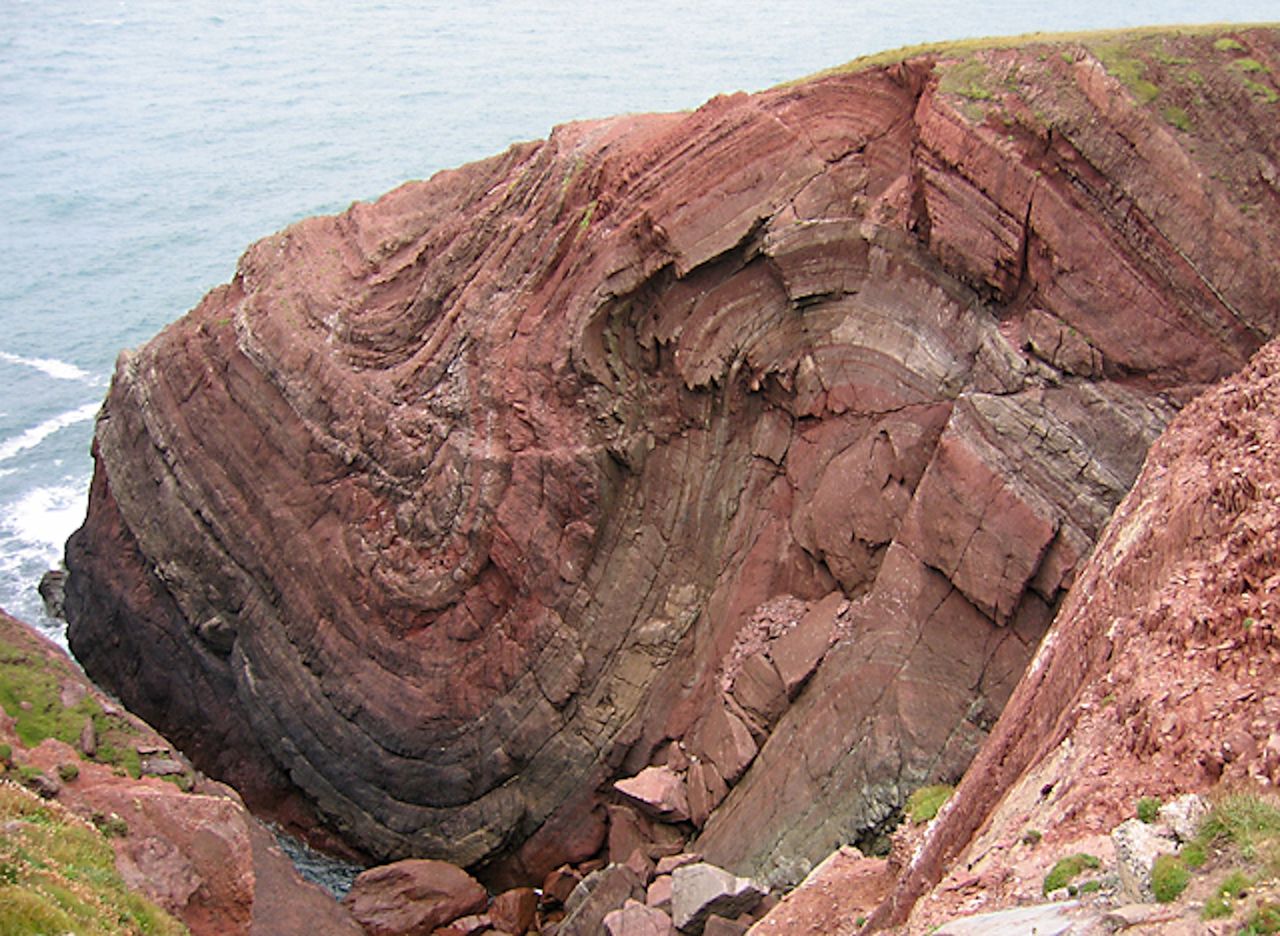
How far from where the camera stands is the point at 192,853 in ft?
55.2

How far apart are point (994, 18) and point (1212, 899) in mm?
73424

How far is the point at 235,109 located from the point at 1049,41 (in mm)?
51213

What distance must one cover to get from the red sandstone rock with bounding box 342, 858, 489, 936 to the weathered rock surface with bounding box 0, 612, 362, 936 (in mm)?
1030

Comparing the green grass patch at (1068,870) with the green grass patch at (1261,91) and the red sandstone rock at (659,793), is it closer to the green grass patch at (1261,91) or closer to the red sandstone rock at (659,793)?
the red sandstone rock at (659,793)

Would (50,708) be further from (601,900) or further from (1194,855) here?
(1194,855)

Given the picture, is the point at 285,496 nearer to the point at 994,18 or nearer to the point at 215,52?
the point at 215,52

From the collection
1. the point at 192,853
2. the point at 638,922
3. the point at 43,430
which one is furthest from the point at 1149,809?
the point at 43,430

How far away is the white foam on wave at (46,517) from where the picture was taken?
3297cm

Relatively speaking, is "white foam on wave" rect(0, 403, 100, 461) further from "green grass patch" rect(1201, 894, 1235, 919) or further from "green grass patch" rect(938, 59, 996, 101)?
"green grass patch" rect(1201, 894, 1235, 919)

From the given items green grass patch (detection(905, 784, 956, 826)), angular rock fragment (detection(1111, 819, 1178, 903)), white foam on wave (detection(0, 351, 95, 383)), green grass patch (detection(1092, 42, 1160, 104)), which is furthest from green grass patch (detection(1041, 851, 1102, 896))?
white foam on wave (detection(0, 351, 95, 383))

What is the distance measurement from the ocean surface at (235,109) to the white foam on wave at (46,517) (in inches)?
2.9

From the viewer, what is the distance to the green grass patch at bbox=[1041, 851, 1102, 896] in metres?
9.62

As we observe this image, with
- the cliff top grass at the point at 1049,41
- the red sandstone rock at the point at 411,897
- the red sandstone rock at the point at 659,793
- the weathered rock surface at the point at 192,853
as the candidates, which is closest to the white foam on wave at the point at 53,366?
the weathered rock surface at the point at 192,853

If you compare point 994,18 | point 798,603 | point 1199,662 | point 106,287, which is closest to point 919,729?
point 798,603
